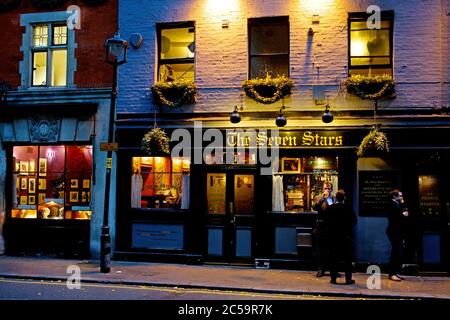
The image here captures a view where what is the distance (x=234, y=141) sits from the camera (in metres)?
14.2

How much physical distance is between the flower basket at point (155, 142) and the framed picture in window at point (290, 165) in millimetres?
3144

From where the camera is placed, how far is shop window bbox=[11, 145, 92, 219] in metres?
15.7

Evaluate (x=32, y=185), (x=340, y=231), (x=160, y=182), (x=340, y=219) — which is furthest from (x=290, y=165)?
(x=32, y=185)

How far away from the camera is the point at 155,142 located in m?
14.1

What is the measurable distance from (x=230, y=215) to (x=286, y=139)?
252cm

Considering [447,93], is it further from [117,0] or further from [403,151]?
[117,0]

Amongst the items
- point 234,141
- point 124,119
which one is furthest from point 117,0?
point 234,141

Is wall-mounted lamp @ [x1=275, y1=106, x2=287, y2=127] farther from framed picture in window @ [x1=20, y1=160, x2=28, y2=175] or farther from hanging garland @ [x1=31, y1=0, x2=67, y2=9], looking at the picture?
framed picture in window @ [x1=20, y1=160, x2=28, y2=175]

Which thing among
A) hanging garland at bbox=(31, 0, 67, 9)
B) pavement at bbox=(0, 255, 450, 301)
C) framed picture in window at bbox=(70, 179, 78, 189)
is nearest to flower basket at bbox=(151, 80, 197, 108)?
framed picture in window at bbox=(70, 179, 78, 189)

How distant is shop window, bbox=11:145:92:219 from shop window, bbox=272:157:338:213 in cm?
569

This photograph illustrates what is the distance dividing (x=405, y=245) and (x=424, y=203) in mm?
1166

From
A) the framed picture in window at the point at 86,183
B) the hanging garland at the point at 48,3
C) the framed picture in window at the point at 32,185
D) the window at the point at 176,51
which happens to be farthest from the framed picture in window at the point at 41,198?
the hanging garland at the point at 48,3
